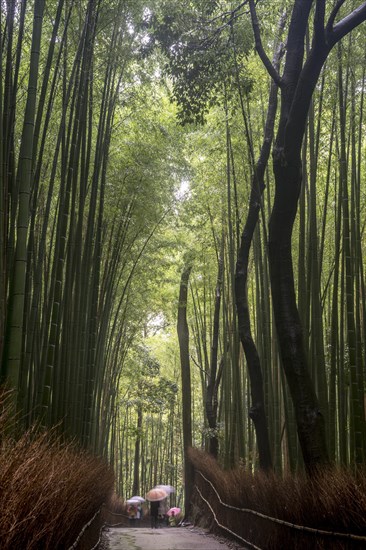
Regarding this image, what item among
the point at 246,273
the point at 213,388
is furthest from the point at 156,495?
the point at 246,273

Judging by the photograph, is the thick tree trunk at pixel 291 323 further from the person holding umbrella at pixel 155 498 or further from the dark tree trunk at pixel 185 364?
the person holding umbrella at pixel 155 498

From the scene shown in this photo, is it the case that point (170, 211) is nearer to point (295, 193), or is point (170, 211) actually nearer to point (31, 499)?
point (295, 193)

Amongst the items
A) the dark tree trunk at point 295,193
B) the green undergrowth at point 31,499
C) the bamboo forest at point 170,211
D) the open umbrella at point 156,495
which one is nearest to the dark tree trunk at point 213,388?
the bamboo forest at point 170,211

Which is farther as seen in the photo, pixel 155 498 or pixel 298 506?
pixel 155 498

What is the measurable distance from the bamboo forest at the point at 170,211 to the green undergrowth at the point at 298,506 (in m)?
0.02

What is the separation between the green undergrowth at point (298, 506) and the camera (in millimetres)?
2297

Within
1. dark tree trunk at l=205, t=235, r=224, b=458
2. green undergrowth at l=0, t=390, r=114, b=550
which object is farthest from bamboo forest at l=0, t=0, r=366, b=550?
dark tree trunk at l=205, t=235, r=224, b=458

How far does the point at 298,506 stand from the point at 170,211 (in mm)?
6089

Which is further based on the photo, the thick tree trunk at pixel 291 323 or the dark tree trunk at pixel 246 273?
the dark tree trunk at pixel 246 273

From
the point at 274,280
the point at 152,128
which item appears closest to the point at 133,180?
the point at 152,128

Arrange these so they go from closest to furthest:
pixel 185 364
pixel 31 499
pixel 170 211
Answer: pixel 31 499, pixel 170 211, pixel 185 364

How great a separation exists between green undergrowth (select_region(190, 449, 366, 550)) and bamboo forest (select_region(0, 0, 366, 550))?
0.05 ft

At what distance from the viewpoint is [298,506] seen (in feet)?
9.68

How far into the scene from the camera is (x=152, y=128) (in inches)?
265
